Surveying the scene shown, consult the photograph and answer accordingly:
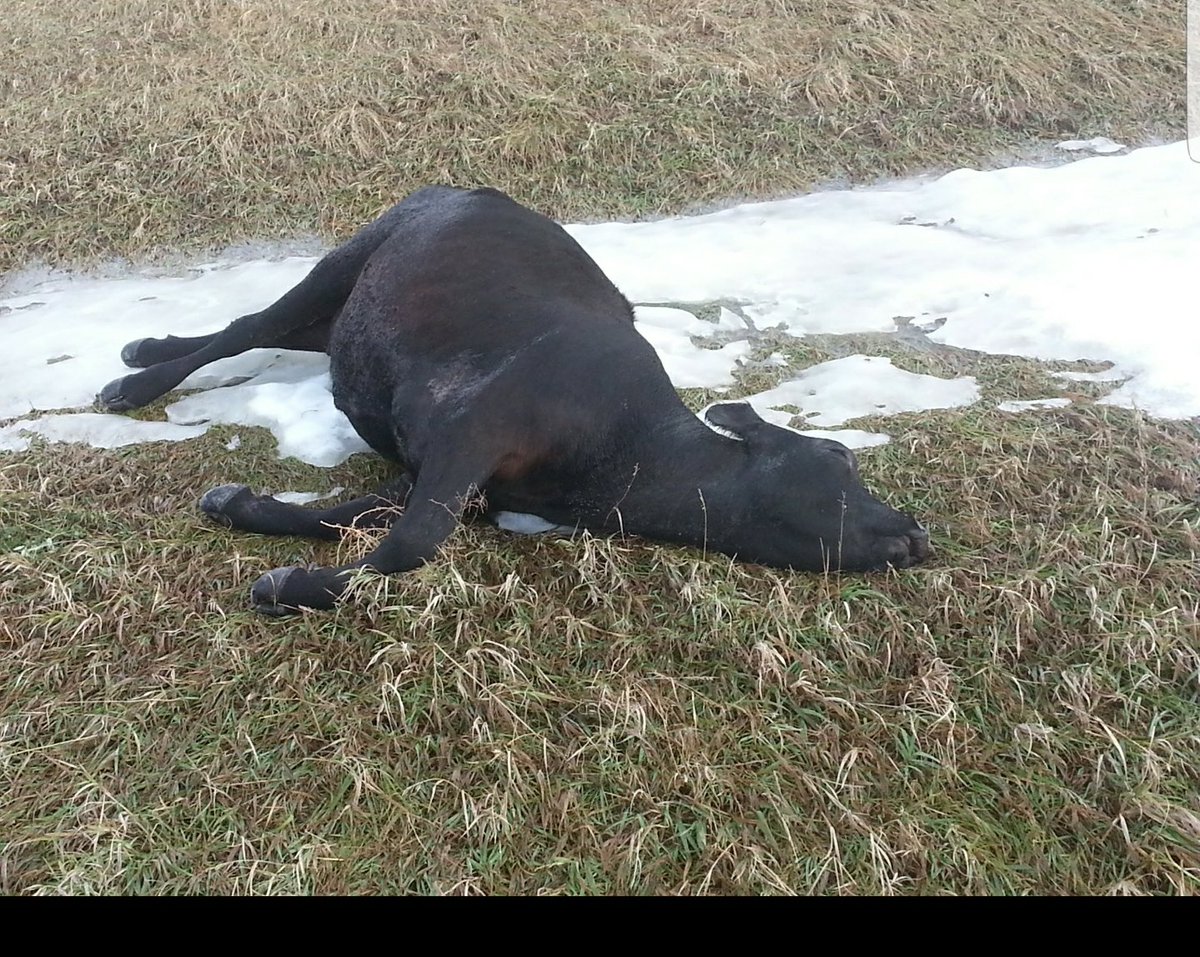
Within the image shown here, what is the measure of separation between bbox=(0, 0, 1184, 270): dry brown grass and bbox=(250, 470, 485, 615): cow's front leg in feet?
13.0

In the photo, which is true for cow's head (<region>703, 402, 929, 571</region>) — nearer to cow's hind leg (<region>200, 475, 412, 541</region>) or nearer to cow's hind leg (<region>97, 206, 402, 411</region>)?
cow's hind leg (<region>200, 475, 412, 541</region>)

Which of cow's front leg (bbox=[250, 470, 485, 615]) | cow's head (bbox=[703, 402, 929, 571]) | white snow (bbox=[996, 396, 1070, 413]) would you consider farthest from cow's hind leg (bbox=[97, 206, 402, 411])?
white snow (bbox=[996, 396, 1070, 413])

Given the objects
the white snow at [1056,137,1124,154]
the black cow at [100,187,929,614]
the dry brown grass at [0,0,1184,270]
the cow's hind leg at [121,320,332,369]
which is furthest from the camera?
the white snow at [1056,137,1124,154]

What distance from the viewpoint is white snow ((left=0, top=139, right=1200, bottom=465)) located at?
5.47 meters

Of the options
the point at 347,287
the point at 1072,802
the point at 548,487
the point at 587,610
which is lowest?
the point at 1072,802

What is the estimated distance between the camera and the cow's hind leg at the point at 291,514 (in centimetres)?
442

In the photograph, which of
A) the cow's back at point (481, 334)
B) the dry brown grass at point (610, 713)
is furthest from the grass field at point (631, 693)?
the cow's back at point (481, 334)

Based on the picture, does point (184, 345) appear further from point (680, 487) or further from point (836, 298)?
point (836, 298)

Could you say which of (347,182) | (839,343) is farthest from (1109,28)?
(347,182)

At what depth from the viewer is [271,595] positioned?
396cm

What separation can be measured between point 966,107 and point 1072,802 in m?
6.95

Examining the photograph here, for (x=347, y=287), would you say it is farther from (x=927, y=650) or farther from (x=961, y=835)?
(x=961, y=835)

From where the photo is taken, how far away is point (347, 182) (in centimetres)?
765

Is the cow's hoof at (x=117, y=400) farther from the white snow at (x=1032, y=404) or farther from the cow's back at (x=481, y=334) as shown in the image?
the white snow at (x=1032, y=404)
